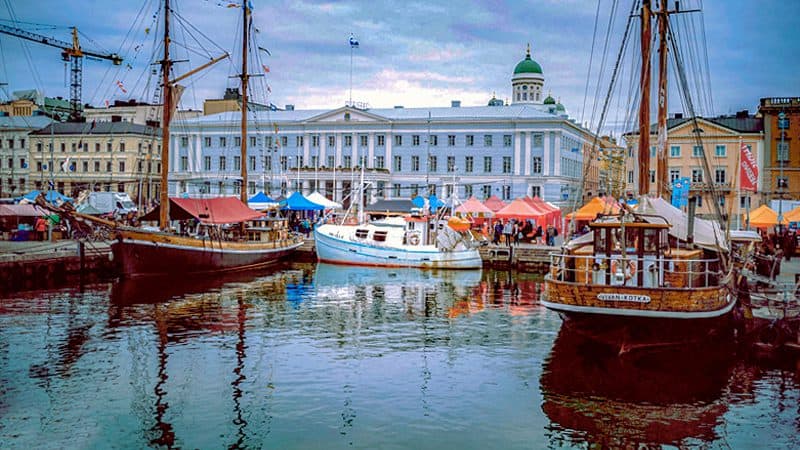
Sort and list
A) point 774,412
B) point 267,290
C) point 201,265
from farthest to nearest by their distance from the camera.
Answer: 1. point 201,265
2. point 267,290
3. point 774,412

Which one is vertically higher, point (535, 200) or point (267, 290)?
point (535, 200)

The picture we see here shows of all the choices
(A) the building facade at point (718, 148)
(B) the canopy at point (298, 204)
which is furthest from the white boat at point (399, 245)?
(A) the building facade at point (718, 148)

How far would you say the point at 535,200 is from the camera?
6875 centimetres

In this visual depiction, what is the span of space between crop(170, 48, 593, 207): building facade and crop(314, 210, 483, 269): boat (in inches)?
1546

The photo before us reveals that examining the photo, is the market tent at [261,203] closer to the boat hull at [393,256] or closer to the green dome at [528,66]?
the boat hull at [393,256]

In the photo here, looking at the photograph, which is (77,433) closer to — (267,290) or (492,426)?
(492,426)

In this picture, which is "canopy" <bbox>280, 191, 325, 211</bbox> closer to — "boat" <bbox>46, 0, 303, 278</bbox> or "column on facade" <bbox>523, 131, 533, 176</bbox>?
"boat" <bbox>46, 0, 303, 278</bbox>

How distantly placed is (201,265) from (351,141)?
6081 cm

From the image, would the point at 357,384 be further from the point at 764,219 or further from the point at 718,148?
A: the point at 718,148

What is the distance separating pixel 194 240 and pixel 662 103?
2724cm

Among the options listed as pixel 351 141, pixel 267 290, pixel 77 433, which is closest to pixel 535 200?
pixel 267 290

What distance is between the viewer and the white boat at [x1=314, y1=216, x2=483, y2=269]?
52031 millimetres

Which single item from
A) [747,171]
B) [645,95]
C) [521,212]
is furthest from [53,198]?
[747,171]

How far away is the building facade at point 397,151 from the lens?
9775cm
